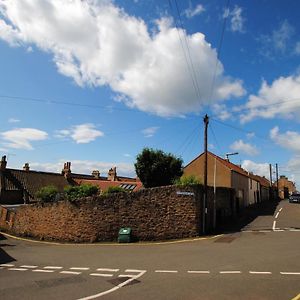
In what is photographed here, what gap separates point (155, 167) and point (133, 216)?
451 inches

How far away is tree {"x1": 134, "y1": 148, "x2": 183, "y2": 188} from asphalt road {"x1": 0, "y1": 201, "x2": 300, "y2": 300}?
15230 mm

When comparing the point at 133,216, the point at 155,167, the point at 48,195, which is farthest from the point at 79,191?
the point at 155,167

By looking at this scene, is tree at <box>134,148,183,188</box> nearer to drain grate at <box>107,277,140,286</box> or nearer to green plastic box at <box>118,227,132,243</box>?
green plastic box at <box>118,227,132,243</box>

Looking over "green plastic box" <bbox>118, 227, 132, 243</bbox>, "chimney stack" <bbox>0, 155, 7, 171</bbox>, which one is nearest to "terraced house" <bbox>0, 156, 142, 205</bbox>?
"chimney stack" <bbox>0, 155, 7, 171</bbox>

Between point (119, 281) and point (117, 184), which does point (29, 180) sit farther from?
point (119, 281)

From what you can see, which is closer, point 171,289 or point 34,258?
point 171,289

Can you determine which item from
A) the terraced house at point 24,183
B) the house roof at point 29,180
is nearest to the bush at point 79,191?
the terraced house at point 24,183

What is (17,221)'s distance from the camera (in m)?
34.8

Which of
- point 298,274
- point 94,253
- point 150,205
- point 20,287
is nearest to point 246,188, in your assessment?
point 150,205

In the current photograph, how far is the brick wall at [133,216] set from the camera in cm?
2425

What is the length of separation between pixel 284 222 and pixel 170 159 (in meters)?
12.5

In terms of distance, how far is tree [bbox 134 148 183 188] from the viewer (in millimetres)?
36625

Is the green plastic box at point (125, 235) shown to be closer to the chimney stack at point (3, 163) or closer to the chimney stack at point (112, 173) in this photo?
the chimney stack at point (3, 163)

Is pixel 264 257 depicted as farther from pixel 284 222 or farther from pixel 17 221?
pixel 17 221
